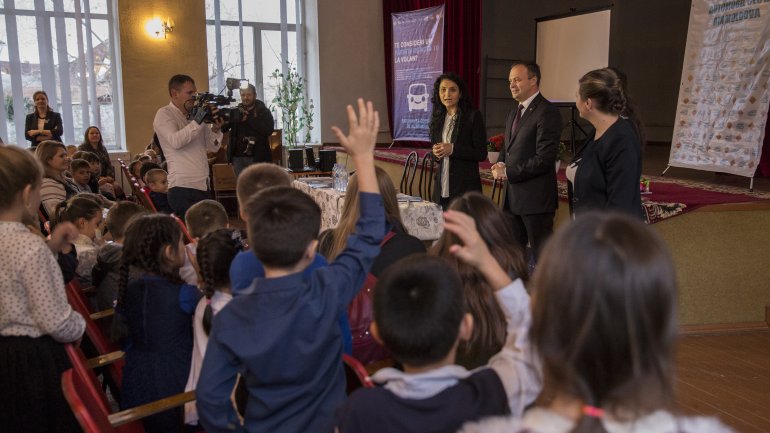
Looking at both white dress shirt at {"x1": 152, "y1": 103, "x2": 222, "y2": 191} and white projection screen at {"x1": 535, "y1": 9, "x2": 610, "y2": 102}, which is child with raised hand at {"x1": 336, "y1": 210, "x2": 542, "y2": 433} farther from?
white projection screen at {"x1": 535, "y1": 9, "x2": 610, "y2": 102}

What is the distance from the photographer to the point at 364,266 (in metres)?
1.38

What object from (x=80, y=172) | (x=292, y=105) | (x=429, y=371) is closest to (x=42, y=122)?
(x=292, y=105)

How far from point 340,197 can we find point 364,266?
276cm

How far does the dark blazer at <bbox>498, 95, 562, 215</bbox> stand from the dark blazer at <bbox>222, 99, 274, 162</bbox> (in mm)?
3134

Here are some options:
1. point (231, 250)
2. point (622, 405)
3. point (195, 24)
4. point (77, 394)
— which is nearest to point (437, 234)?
point (231, 250)

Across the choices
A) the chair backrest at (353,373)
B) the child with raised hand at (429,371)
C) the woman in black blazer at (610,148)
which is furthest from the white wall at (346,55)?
the child with raised hand at (429,371)

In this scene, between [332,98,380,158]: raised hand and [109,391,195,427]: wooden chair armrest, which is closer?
[332,98,380,158]: raised hand

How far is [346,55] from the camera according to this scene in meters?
9.20

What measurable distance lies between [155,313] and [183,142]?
2060 millimetres

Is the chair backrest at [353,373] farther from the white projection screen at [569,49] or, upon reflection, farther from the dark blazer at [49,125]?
the white projection screen at [569,49]

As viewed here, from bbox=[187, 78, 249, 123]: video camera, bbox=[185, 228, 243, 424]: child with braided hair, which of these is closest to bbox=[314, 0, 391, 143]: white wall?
bbox=[187, 78, 249, 123]: video camera

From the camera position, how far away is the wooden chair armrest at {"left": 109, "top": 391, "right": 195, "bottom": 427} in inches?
59.7

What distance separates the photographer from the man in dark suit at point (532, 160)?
3.29 meters

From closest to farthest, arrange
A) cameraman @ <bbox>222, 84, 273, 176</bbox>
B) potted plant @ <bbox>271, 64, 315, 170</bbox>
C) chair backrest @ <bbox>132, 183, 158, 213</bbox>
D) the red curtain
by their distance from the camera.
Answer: chair backrest @ <bbox>132, 183, 158, 213</bbox> < cameraman @ <bbox>222, 84, 273, 176</bbox> < potted plant @ <bbox>271, 64, 315, 170</bbox> < the red curtain
